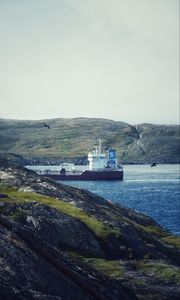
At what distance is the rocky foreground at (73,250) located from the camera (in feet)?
73.6

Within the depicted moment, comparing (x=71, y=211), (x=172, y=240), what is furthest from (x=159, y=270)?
(x=172, y=240)

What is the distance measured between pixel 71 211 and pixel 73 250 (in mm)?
8094

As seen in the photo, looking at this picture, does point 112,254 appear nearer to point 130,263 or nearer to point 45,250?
point 130,263

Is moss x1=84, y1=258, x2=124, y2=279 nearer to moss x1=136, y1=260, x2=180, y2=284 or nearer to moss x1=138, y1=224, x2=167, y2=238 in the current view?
moss x1=136, y1=260, x2=180, y2=284

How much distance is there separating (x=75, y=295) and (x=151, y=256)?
54.4 feet

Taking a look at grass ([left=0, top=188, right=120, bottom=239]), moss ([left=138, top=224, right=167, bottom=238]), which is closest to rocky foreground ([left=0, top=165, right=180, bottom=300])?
grass ([left=0, top=188, right=120, bottom=239])

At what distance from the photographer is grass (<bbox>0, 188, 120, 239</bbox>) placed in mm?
39062

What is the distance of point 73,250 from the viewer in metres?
35.6

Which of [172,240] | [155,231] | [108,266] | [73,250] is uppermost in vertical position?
[73,250]

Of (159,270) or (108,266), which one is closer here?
(108,266)

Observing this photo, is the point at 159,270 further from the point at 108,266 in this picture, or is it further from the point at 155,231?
the point at 155,231

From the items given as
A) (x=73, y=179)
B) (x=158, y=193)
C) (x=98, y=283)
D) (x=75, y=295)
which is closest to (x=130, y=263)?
(x=98, y=283)

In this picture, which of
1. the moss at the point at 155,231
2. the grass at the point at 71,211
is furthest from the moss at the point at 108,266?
the moss at the point at 155,231

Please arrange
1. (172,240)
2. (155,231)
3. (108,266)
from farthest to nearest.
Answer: (155,231) < (172,240) < (108,266)
